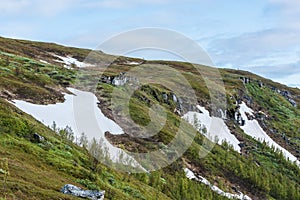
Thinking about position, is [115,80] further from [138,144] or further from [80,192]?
[80,192]

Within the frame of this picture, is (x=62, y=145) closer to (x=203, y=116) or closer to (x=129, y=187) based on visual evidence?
(x=129, y=187)

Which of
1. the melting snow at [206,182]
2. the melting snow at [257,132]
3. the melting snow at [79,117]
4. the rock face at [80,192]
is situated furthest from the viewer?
the melting snow at [257,132]

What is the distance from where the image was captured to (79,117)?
207ft

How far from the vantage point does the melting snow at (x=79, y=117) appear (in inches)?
2198

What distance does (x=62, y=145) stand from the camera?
39875 millimetres

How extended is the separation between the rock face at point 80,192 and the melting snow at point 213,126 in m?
72.0

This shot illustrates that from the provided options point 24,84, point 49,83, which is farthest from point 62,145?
point 49,83

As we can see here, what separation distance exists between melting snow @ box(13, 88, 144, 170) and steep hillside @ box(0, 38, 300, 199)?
176 centimetres

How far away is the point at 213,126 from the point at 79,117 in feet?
194

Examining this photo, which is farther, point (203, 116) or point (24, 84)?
point (203, 116)

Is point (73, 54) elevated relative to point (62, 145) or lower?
elevated

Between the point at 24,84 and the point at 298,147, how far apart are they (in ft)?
331

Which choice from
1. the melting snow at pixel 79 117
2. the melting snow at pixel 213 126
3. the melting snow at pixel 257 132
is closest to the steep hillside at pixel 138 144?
the melting snow at pixel 213 126

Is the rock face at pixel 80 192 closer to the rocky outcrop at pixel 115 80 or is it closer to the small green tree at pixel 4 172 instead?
the small green tree at pixel 4 172
